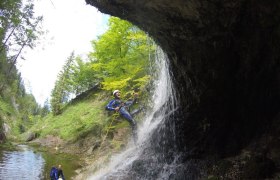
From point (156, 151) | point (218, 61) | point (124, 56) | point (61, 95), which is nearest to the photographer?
point (218, 61)

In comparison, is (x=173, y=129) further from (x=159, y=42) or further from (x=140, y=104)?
(x=140, y=104)

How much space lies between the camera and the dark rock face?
289 inches

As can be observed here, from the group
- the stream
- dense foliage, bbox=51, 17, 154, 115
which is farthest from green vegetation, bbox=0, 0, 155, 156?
the stream

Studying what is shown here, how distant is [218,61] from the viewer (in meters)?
8.62

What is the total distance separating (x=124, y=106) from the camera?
14594mm

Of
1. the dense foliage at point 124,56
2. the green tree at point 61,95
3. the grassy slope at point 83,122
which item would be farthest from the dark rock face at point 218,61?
the green tree at point 61,95

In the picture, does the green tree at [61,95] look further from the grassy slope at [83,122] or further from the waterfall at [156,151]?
the waterfall at [156,151]

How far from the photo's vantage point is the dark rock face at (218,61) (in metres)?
7.34

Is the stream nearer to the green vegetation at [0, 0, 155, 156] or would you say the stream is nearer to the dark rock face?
the green vegetation at [0, 0, 155, 156]

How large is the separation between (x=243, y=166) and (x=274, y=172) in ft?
3.31

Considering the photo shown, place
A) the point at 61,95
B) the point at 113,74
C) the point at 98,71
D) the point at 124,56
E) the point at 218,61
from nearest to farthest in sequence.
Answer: the point at 218,61, the point at 113,74, the point at 124,56, the point at 98,71, the point at 61,95

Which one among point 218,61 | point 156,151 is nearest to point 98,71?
point 156,151

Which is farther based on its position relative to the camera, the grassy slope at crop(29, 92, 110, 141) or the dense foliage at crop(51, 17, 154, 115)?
the grassy slope at crop(29, 92, 110, 141)

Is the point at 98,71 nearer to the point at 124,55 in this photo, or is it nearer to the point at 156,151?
the point at 124,55
